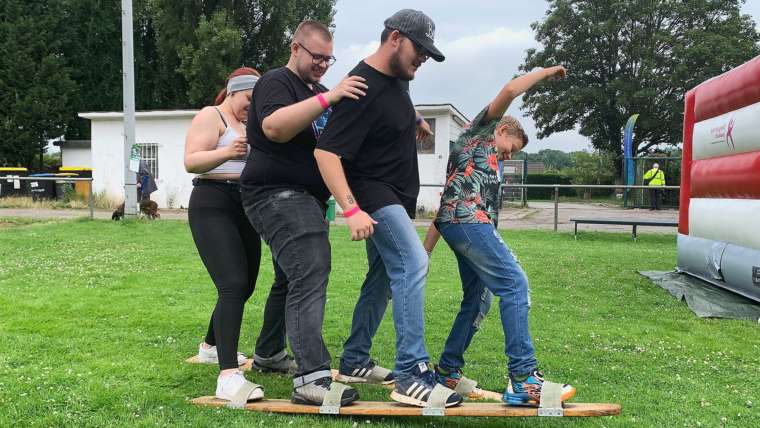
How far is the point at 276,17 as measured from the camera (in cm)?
3347

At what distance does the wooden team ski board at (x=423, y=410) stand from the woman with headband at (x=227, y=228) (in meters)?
0.19

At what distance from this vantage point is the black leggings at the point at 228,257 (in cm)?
357

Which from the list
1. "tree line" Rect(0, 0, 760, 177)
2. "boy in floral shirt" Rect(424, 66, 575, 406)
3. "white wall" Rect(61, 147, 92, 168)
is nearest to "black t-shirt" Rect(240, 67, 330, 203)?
"boy in floral shirt" Rect(424, 66, 575, 406)

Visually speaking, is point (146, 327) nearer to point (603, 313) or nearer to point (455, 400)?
point (455, 400)

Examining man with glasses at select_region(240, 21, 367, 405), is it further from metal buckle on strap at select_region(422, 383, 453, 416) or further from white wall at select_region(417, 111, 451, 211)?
white wall at select_region(417, 111, 451, 211)

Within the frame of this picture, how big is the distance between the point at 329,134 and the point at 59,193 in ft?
79.4

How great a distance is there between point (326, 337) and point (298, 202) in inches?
85.3

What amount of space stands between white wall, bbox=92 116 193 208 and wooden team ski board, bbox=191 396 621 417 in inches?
836

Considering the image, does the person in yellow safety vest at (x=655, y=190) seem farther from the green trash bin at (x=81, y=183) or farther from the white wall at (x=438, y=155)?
the green trash bin at (x=81, y=183)

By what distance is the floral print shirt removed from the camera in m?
→ 3.37

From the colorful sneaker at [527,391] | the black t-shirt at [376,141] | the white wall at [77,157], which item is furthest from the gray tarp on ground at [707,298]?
the white wall at [77,157]

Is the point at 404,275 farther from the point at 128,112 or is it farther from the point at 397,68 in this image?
the point at 128,112

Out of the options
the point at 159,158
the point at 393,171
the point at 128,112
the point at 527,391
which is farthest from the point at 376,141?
the point at 159,158

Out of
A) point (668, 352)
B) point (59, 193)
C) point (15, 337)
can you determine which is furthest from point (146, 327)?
point (59, 193)
